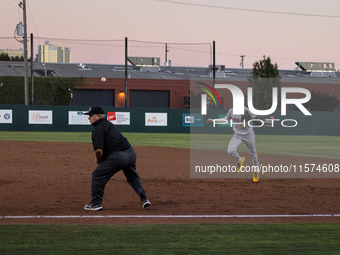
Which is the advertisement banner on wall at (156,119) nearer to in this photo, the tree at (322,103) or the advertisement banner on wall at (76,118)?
the advertisement banner on wall at (76,118)

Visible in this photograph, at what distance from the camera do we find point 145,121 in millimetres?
34469

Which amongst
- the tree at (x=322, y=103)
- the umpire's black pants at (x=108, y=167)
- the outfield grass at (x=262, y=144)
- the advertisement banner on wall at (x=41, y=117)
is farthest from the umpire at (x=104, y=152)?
the tree at (x=322, y=103)

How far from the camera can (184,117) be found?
35.4 meters

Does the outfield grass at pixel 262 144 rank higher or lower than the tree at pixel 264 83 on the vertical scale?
lower

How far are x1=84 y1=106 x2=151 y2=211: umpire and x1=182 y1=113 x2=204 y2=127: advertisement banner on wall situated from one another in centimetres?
2840

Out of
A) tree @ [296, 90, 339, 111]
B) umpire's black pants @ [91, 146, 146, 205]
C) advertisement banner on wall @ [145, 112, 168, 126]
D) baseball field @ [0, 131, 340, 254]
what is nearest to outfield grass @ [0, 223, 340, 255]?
baseball field @ [0, 131, 340, 254]

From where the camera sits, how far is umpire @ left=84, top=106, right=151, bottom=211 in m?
6.64

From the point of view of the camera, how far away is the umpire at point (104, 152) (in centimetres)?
664

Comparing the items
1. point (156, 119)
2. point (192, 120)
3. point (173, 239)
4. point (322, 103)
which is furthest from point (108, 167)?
point (322, 103)

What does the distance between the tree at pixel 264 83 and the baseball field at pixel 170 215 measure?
22899 mm

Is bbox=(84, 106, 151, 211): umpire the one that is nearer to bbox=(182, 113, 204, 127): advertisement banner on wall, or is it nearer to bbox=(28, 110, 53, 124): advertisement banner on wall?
bbox=(28, 110, 53, 124): advertisement banner on wall

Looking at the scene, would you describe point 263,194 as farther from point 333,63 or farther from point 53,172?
point 333,63

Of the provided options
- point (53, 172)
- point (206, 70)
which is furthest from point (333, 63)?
point (53, 172)

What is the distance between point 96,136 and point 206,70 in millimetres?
56370
